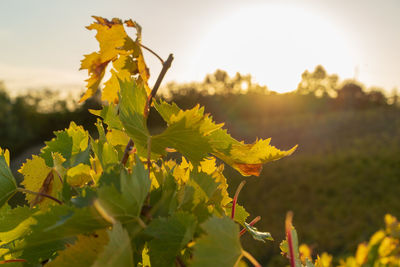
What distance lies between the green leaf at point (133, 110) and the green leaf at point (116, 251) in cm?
13

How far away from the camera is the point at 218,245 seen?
0.30m

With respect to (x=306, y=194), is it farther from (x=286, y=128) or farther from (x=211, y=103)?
(x=211, y=103)

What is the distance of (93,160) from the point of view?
44 cm

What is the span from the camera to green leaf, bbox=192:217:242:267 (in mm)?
288

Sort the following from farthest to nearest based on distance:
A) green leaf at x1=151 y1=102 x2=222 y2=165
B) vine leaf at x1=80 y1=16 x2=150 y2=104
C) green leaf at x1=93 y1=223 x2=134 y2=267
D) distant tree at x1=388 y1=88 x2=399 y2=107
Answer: distant tree at x1=388 y1=88 x2=399 y2=107, vine leaf at x1=80 y1=16 x2=150 y2=104, green leaf at x1=151 y1=102 x2=222 y2=165, green leaf at x1=93 y1=223 x2=134 y2=267

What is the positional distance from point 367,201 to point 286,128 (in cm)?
515

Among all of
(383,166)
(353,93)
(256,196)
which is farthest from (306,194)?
(353,93)

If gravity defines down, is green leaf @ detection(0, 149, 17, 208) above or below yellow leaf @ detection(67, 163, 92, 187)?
below

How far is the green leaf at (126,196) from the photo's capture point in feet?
0.99

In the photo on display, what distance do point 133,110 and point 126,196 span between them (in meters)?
0.11

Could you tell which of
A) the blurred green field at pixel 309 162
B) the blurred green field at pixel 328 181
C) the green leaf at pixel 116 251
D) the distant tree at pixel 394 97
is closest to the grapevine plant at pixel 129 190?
the green leaf at pixel 116 251

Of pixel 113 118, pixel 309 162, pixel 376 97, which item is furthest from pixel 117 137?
pixel 376 97

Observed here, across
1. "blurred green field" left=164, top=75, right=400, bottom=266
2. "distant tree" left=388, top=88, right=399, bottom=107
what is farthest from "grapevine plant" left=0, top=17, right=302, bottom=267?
"distant tree" left=388, top=88, right=399, bottom=107

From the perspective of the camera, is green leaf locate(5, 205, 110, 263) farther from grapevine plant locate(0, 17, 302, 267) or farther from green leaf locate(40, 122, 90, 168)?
green leaf locate(40, 122, 90, 168)
